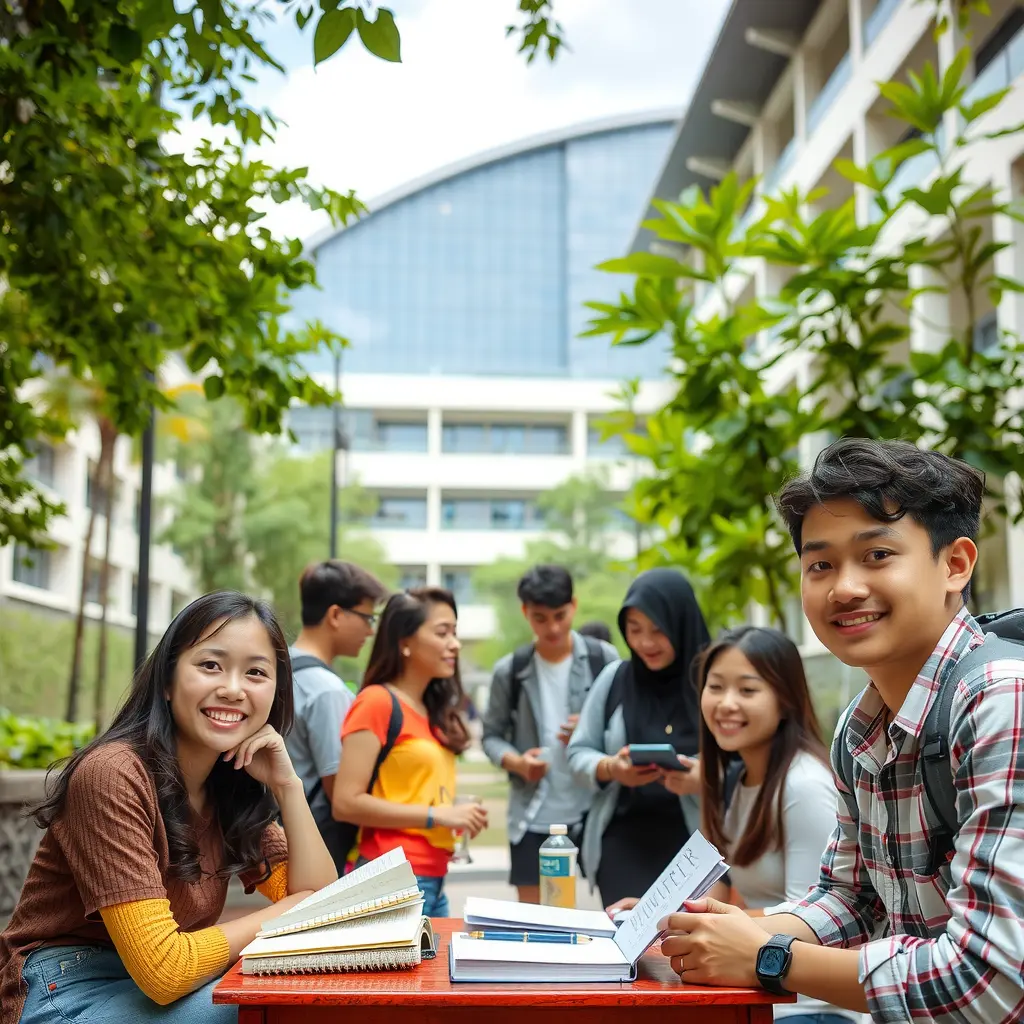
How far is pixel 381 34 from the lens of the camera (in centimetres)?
199

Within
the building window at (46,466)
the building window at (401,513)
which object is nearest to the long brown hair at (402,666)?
the building window at (46,466)

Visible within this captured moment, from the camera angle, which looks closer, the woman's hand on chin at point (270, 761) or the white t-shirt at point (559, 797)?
the woman's hand on chin at point (270, 761)

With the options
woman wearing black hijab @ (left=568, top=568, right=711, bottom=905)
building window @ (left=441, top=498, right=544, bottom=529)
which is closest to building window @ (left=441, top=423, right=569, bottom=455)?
building window @ (left=441, top=498, right=544, bottom=529)

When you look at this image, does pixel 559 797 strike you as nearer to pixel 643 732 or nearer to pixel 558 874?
pixel 643 732

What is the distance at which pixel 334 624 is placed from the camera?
4598 mm

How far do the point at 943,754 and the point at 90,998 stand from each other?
1.61 m

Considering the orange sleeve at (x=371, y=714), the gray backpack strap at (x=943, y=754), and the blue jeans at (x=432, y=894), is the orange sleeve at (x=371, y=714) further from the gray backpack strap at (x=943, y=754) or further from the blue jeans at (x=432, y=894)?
the gray backpack strap at (x=943, y=754)

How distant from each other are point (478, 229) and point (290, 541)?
44.3 metres

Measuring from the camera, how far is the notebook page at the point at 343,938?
2.08 meters

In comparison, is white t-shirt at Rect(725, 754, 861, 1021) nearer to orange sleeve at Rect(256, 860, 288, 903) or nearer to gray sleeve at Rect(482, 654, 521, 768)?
orange sleeve at Rect(256, 860, 288, 903)

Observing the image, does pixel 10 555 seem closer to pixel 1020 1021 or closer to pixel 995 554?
pixel 995 554

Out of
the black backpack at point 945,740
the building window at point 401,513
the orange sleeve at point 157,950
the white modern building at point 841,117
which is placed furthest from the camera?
the building window at point 401,513

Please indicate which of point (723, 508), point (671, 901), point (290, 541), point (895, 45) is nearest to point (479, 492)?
point (290, 541)

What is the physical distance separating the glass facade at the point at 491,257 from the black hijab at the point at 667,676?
66.4 m
